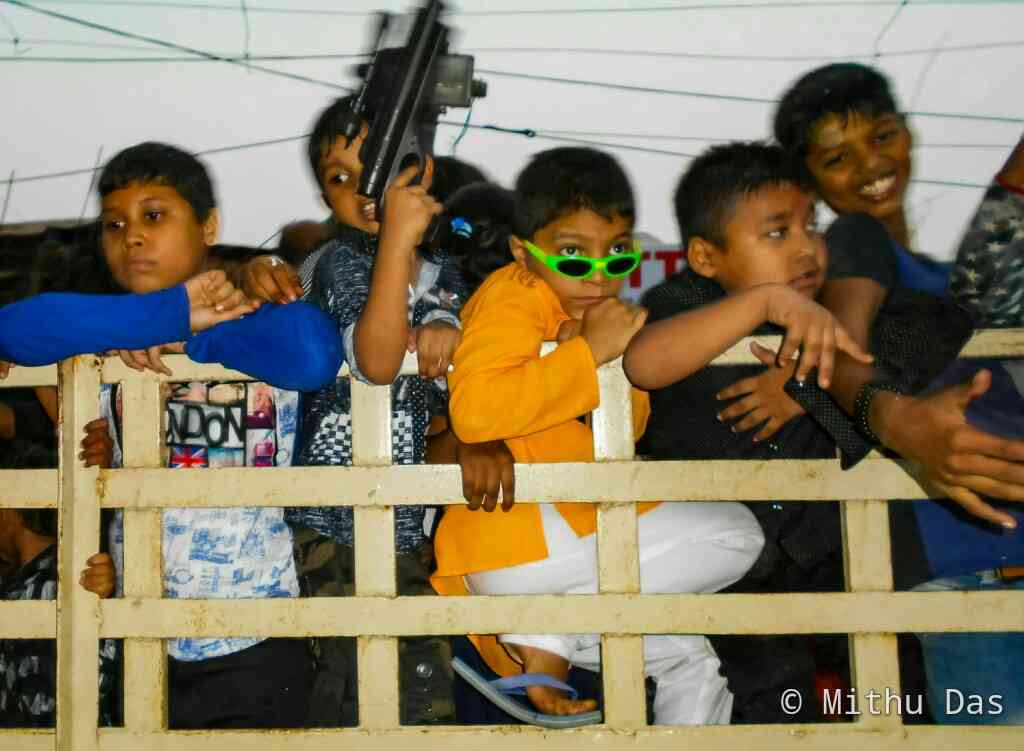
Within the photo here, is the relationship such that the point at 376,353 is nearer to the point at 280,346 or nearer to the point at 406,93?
the point at 280,346

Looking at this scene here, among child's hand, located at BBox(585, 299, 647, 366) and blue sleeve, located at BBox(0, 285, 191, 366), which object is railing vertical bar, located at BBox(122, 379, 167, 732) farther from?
child's hand, located at BBox(585, 299, 647, 366)

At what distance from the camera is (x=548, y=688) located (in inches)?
79.3

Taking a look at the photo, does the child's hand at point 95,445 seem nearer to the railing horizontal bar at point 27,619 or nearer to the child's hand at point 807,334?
the railing horizontal bar at point 27,619

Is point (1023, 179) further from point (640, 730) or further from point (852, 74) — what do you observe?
point (640, 730)

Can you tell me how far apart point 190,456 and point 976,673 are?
1866 mm

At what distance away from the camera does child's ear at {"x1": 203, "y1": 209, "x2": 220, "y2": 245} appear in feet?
8.67

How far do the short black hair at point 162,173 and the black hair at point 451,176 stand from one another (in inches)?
24.8

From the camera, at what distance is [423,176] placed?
217 cm

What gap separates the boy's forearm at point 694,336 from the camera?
1.89 metres

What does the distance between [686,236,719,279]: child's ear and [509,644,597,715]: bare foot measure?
0.99 metres

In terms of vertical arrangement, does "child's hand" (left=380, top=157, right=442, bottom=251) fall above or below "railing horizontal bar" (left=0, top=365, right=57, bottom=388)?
above

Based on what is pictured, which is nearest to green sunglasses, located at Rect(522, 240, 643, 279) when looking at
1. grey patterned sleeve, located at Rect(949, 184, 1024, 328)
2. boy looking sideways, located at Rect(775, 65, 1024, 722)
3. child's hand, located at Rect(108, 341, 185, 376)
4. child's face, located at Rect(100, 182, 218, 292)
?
boy looking sideways, located at Rect(775, 65, 1024, 722)

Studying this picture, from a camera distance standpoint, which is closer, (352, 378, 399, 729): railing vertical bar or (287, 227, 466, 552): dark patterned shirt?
(352, 378, 399, 729): railing vertical bar

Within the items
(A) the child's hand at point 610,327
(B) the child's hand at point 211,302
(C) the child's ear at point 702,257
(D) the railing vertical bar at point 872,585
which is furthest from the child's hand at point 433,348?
(D) the railing vertical bar at point 872,585
